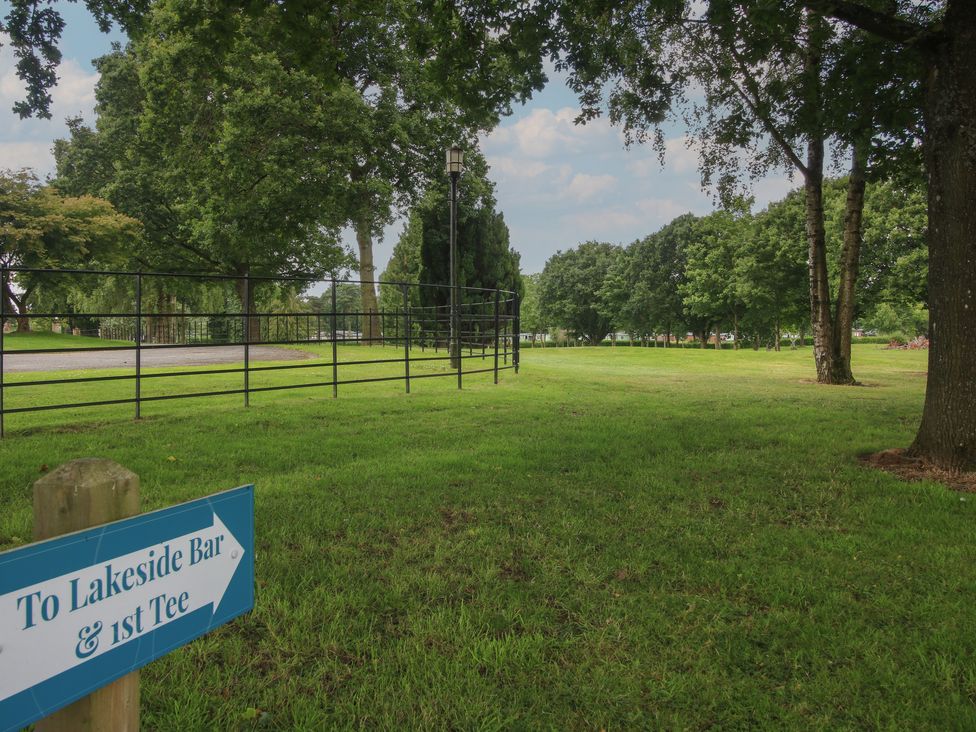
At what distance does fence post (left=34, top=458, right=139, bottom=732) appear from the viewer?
45.2 inches

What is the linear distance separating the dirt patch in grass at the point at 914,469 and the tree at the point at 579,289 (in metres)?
49.5

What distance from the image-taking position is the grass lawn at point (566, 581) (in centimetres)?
219

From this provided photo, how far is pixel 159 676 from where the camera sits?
231cm

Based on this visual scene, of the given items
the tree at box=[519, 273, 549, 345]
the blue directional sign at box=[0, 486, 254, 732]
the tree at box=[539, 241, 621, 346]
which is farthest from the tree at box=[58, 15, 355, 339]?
the tree at box=[519, 273, 549, 345]

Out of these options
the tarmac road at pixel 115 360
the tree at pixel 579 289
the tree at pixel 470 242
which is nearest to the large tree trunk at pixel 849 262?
the tree at pixel 470 242

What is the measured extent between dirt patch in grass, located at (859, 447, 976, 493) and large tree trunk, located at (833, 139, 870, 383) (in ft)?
25.6

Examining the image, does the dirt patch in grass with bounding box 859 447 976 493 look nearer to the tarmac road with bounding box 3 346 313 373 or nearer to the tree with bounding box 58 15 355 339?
the tarmac road with bounding box 3 346 313 373

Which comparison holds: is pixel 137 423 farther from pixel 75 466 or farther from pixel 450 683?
pixel 75 466

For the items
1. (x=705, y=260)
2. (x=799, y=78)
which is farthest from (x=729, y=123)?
(x=705, y=260)

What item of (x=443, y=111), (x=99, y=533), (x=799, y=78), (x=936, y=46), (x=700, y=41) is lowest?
(x=99, y=533)

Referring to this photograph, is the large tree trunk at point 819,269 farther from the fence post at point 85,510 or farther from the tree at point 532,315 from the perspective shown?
the tree at point 532,315

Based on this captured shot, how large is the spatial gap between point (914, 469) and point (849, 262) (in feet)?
28.5

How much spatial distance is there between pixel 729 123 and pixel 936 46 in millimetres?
7444

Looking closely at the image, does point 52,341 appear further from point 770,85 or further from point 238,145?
point 770,85
